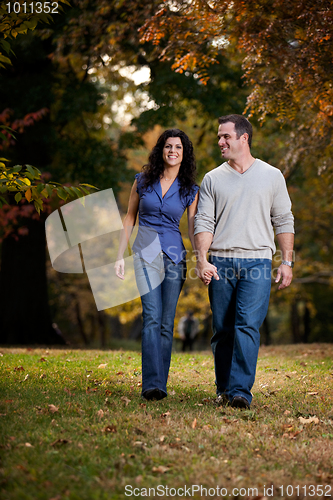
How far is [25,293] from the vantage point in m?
12.8

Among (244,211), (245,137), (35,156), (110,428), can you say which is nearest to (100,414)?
(110,428)

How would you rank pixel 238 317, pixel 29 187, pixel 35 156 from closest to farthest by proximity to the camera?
1. pixel 29 187
2. pixel 238 317
3. pixel 35 156

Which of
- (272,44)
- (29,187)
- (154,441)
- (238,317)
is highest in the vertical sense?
→ (272,44)

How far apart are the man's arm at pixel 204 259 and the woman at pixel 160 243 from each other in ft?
0.66

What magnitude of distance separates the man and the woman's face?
1.25ft

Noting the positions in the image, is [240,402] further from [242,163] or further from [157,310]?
[242,163]

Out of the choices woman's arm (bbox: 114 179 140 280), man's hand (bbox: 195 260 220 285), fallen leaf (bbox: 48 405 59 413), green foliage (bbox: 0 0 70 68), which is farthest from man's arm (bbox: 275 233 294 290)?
green foliage (bbox: 0 0 70 68)

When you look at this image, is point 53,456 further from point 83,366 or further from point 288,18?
point 288,18

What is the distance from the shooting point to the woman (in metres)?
4.50

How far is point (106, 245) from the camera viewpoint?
Result: 877 inches

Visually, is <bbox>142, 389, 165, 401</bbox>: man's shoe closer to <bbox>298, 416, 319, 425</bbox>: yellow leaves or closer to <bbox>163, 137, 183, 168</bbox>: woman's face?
<bbox>298, 416, 319, 425</bbox>: yellow leaves

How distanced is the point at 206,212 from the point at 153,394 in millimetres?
1767

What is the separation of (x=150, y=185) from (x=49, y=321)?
29.7 feet

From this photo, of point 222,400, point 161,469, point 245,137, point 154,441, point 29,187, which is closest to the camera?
point 161,469
